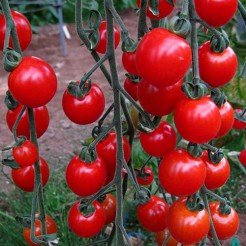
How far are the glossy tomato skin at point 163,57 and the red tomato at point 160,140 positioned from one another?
15cm

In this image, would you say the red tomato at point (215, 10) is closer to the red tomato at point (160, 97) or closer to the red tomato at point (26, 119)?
the red tomato at point (160, 97)

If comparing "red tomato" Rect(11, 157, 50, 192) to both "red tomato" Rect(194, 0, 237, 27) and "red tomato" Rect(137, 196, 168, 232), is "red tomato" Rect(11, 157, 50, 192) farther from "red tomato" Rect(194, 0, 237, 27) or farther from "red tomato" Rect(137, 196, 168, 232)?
"red tomato" Rect(194, 0, 237, 27)

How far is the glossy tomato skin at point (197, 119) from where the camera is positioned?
24.4 inches

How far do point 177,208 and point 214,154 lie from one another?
0.34ft

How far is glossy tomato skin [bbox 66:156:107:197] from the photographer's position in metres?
0.79

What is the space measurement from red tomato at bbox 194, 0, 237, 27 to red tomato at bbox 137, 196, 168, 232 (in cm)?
38

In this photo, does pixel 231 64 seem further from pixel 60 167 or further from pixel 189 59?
pixel 60 167

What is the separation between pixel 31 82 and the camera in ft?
2.25

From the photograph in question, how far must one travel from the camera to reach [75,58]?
4.41 m

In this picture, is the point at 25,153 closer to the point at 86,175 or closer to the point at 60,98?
the point at 86,175

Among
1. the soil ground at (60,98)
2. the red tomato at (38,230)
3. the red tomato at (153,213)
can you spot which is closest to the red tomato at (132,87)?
the red tomato at (153,213)

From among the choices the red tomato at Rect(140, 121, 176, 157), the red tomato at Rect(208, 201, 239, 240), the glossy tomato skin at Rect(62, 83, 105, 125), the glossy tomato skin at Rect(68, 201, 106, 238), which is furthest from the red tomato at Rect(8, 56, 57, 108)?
the red tomato at Rect(208, 201, 239, 240)

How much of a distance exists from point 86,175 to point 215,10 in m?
0.33

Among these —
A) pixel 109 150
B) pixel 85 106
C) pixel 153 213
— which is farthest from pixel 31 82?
pixel 153 213
